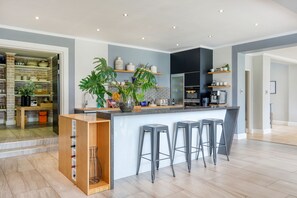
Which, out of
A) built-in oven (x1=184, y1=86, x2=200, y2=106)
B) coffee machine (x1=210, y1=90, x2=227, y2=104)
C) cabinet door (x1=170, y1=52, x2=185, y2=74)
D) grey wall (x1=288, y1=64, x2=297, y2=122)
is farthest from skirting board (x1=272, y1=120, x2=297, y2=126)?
cabinet door (x1=170, y1=52, x2=185, y2=74)

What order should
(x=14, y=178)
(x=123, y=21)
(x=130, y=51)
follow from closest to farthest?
(x=14, y=178) < (x=123, y=21) < (x=130, y=51)

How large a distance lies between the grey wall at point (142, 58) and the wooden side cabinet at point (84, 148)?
343 centimetres

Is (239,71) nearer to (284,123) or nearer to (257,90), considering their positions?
(257,90)

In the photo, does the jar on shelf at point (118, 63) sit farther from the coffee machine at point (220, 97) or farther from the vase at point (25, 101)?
the vase at point (25, 101)

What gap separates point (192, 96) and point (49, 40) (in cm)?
428

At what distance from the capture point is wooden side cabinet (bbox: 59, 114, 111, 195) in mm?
2805

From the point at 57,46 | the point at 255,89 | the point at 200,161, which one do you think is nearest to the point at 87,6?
the point at 57,46

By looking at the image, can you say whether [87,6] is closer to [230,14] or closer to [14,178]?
[230,14]

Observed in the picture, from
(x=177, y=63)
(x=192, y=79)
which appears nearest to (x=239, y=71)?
(x=192, y=79)

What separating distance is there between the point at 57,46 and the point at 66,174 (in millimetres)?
3355

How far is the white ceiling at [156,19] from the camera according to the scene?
3.68 m

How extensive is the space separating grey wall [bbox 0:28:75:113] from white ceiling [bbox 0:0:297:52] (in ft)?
0.61

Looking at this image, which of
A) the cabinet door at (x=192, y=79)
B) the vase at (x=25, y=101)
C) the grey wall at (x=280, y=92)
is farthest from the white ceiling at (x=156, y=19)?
the grey wall at (x=280, y=92)

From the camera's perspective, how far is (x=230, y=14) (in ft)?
13.4
